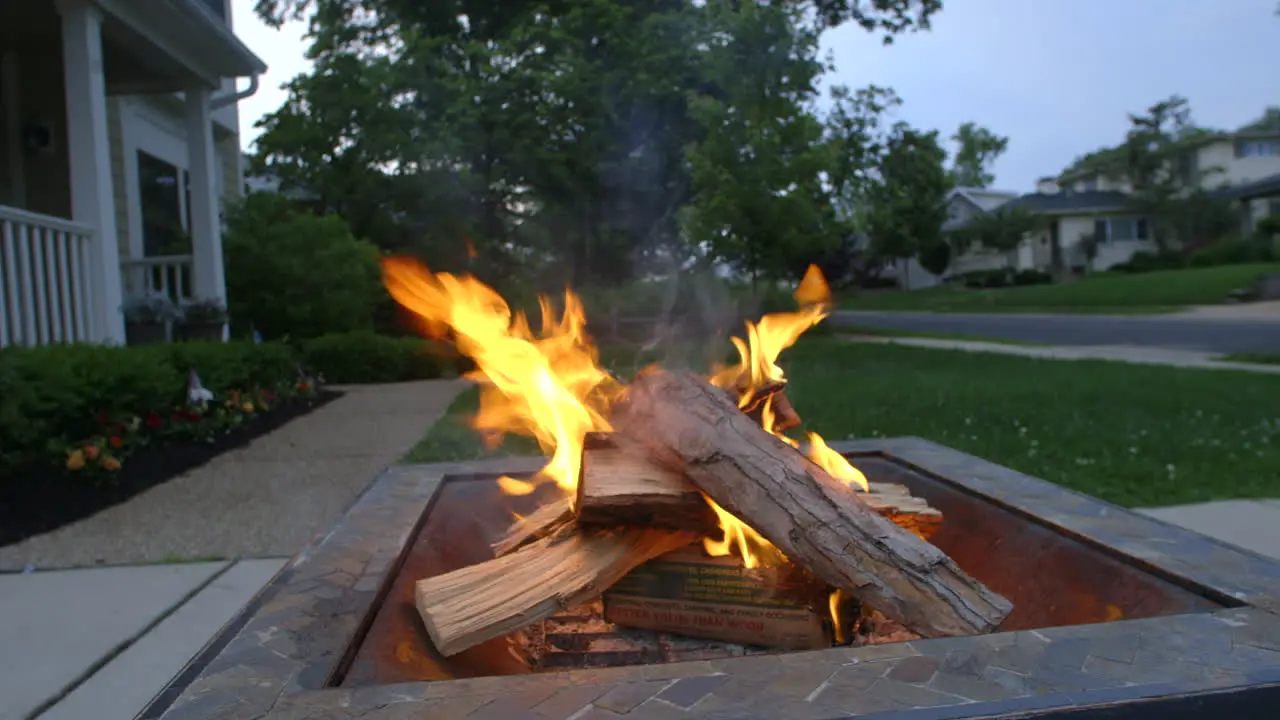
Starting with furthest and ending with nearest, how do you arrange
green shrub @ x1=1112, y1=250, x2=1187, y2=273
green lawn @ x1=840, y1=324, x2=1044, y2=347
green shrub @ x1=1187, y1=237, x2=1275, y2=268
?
green shrub @ x1=1112, y1=250, x2=1187, y2=273 < green shrub @ x1=1187, y1=237, x2=1275, y2=268 < green lawn @ x1=840, y1=324, x2=1044, y2=347

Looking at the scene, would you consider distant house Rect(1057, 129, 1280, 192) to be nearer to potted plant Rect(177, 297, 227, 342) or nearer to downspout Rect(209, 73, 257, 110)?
downspout Rect(209, 73, 257, 110)

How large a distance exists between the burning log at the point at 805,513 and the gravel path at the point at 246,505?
4.93ft

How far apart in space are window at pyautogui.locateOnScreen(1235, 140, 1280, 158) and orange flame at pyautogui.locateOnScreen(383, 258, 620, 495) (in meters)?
54.9

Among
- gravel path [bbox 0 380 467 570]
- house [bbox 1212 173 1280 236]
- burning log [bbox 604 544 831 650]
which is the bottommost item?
gravel path [bbox 0 380 467 570]

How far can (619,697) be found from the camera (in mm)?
1553

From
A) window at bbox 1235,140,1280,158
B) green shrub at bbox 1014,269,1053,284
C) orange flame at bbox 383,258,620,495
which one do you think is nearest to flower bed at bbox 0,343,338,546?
orange flame at bbox 383,258,620,495

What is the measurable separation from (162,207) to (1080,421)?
11.0 meters

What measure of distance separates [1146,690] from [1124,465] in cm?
455

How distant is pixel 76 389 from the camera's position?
558cm

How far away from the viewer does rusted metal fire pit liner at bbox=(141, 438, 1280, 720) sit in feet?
4.86

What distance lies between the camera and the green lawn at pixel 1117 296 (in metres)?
27.0

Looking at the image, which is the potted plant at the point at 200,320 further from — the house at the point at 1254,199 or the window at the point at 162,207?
the house at the point at 1254,199

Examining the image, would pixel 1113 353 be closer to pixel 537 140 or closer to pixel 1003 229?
pixel 537 140

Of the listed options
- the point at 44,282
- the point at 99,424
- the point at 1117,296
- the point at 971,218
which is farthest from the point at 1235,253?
the point at 99,424
